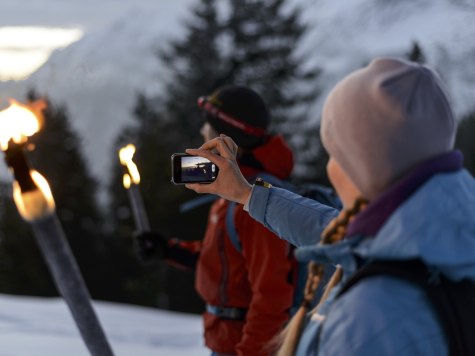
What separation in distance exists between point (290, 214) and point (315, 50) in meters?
88.0

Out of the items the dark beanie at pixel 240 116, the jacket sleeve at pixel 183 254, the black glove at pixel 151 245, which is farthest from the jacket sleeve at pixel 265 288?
the black glove at pixel 151 245

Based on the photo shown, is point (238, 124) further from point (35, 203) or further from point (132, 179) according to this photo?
point (35, 203)

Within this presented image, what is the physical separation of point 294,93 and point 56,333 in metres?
22.3

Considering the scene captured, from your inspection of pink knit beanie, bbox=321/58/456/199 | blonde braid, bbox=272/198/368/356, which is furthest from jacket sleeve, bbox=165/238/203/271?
pink knit beanie, bbox=321/58/456/199

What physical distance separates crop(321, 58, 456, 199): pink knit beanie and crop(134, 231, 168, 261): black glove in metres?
3.09

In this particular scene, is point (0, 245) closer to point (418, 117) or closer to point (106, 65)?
point (418, 117)

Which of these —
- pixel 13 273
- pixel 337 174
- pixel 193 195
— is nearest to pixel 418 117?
pixel 337 174

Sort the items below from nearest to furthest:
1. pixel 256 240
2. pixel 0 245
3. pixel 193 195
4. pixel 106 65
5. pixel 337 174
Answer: pixel 337 174 < pixel 256 240 < pixel 193 195 < pixel 0 245 < pixel 106 65

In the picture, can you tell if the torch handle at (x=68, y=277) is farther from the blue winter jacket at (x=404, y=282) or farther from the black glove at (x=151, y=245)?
the black glove at (x=151, y=245)

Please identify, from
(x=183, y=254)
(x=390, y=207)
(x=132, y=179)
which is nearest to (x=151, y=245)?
(x=183, y=254)

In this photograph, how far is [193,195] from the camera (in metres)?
25.1

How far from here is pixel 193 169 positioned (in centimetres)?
232

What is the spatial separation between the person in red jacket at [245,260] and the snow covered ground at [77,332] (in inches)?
85.9

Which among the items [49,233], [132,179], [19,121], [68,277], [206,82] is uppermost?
Result: [19,121]
